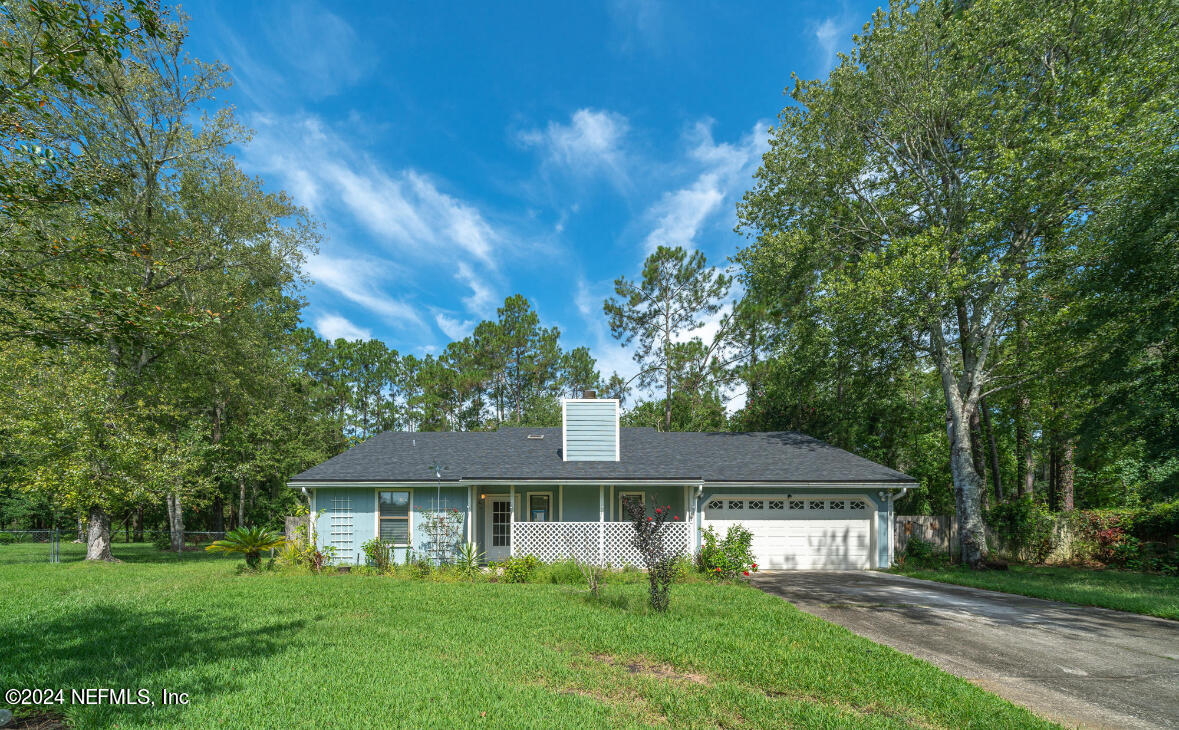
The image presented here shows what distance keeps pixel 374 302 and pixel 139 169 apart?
12.9 metres

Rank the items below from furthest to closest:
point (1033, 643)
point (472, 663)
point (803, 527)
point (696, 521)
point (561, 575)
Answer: point (803, 527), point (696, 521), point (561, 575), point (1033, 643), point (472, 663)

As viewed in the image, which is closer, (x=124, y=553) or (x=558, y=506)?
(x=558, y=506)

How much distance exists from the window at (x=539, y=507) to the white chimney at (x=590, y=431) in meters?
1.36

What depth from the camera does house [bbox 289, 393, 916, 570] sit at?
42.9ft

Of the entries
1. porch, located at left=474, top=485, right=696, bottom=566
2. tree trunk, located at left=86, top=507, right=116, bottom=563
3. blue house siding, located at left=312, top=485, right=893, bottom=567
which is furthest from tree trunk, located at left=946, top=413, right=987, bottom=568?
tree trunk, located at left=86, top=507, right=116, bottom=563

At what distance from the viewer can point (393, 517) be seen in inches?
539

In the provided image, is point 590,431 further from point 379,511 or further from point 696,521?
point 379,511

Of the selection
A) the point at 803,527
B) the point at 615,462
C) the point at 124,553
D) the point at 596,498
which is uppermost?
the point at 615,462

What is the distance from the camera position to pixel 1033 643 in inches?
268

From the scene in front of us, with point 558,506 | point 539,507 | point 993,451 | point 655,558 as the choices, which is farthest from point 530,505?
point 993,451

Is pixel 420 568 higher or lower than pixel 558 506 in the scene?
lower

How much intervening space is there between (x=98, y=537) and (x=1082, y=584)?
1070 inches

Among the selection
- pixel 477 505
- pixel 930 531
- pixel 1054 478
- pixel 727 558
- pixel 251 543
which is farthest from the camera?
pixel 1054 478

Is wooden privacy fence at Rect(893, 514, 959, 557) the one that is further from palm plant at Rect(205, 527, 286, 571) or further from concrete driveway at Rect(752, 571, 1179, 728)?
palm plant at Rect(205, 527, 286, 571)
